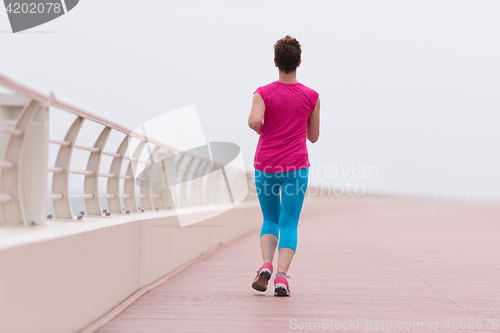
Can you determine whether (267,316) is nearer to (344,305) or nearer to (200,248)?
(344,305)

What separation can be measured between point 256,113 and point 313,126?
1.62ft

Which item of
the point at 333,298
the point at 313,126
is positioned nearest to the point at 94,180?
the point at 313,126

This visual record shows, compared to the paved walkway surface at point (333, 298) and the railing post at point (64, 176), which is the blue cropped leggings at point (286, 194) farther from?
the railing post at point (64, 176)

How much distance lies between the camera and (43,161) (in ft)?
10.5

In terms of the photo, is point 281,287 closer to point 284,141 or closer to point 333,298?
point 333,298

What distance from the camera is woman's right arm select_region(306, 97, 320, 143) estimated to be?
481 cm

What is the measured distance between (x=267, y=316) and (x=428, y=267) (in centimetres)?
370

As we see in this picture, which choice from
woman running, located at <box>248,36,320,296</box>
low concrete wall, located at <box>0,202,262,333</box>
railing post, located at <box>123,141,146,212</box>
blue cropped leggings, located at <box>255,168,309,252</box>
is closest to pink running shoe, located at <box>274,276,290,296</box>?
woman running, located at <box>248,36,320,296</box>

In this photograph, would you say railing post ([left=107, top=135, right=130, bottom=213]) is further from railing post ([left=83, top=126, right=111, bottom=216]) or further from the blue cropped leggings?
the blue cropped leggings

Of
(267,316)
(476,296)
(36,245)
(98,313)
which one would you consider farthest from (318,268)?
(36,245)

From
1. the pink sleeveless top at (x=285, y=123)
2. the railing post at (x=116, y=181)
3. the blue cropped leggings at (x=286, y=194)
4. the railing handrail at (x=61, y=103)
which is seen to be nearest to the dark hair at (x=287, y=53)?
the pink sleeveless top at (x=285, y=123)

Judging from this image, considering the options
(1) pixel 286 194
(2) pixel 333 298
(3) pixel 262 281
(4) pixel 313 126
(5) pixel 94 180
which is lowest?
(2) pixel 333 298

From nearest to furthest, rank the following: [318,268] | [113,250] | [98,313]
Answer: [98,313]
[113,250]
[318,268]

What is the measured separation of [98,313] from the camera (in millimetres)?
3693
